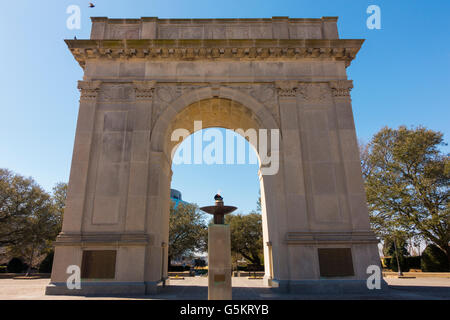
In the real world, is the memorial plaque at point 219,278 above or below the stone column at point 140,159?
below

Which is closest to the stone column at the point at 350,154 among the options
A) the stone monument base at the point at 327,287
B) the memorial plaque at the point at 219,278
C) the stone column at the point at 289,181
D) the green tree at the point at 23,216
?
the stone column at the point at 289,181

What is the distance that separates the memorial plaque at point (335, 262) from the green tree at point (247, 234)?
32.9 m

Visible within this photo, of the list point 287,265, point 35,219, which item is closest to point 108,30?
point 287,265

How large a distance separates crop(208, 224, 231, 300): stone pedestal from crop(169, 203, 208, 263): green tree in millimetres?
36045

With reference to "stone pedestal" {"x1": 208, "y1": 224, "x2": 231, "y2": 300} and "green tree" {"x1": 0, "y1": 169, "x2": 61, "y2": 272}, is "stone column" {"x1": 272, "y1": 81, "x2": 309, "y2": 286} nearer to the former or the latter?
"stone pedestal" {"x1": 208, "y1": 224, "x2": 231, "y2": 300}

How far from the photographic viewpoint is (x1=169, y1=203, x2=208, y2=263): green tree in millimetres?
44963

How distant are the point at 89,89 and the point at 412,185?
33.4 metres

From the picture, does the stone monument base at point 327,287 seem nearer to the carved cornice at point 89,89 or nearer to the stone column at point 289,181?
the stone column at point 289,181

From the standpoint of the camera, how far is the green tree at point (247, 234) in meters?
47.4

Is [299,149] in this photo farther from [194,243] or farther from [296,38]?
[194,243]

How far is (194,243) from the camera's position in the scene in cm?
4612

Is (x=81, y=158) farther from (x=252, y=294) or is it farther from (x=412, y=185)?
(x=412, y=185)

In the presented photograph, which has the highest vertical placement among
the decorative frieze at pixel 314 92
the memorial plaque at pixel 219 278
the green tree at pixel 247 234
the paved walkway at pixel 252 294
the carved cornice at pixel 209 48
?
the carved cornice at pixel 209 48
